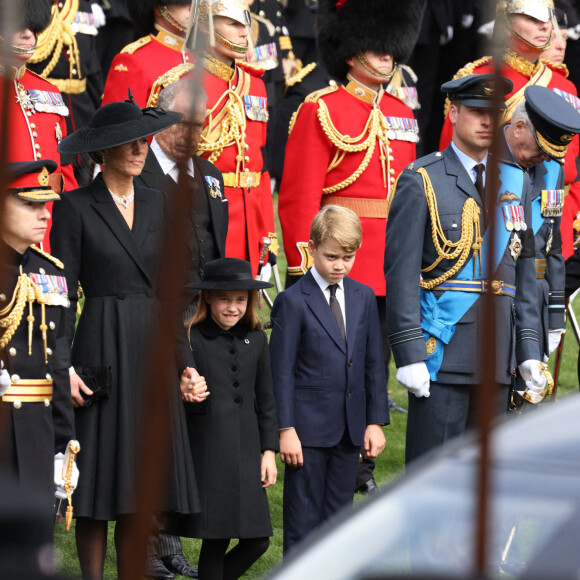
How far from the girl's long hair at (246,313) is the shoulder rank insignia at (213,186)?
67cm

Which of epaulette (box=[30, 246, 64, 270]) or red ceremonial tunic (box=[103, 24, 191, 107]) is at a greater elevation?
red ceremonial tunic (box=[103, 24, 191, 107])

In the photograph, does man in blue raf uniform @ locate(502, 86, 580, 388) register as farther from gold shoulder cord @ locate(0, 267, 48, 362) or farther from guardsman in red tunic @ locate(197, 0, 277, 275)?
gold shoulder cord @ locate(0, 267, 48, 362)

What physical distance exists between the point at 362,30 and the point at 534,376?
7.90ft

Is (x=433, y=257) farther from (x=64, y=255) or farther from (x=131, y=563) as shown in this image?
(x=131, y=563)

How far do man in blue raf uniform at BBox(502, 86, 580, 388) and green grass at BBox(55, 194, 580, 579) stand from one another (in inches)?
47.0

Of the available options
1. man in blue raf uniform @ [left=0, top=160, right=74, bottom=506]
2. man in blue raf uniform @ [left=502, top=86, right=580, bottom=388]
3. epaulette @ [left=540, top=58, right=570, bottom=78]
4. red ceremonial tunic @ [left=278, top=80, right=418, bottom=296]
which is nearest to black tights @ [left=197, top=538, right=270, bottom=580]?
man in blue raf uniform @ [left=0, top=160, right=74, bottom=506]

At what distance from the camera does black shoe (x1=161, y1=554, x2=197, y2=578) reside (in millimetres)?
4941

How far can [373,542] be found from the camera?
5.32 feet

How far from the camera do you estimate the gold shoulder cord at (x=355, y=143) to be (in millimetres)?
6176

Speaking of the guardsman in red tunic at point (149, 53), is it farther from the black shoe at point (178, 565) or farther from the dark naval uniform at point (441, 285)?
the black shoe at point (178, 565)

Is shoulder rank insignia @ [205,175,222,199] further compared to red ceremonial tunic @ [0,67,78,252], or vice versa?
red ceremonial tunic @ [0,67,78,252]

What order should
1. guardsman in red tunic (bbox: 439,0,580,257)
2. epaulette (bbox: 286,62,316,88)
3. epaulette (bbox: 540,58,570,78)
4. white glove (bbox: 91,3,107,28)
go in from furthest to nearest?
epaulette (bbox: 286,62,316,88), white glove (bbox: 91,3,107,28), epaulette (bbox: 540,58,570,78), guardsman in red tunic (bbox: 439,0,580,257)

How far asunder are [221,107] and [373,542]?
14.5 ft

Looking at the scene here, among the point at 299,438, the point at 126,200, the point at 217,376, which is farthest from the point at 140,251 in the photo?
the point at 299,438
